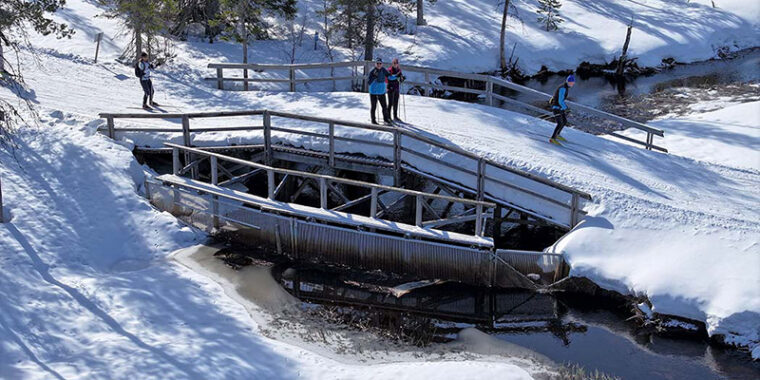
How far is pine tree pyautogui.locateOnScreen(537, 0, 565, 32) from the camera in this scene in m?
36.1

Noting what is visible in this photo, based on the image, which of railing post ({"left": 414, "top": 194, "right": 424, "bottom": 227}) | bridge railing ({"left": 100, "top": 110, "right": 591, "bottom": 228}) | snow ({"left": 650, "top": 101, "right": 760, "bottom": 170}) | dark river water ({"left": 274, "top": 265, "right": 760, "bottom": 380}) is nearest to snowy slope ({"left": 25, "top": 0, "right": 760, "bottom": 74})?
snow ({"left": 650, "top": 101, "right": 760, "bottom": 170})

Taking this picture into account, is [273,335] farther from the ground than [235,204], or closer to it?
closer to it

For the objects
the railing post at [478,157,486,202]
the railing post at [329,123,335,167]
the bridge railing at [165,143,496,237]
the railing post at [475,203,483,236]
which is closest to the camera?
the railing post at [475,203,483,236]

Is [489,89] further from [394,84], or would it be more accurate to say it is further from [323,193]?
[323,193]

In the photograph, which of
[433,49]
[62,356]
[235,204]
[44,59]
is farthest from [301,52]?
[62,356]

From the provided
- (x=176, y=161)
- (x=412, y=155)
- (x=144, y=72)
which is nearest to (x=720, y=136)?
(x=412, y=155)

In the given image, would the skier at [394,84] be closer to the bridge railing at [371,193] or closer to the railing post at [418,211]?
the bridge railing at [371,193]

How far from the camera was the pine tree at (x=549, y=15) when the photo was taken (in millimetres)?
36056

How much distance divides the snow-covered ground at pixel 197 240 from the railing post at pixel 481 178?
3.52ft

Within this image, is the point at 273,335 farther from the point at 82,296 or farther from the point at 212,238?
the point at 212,238

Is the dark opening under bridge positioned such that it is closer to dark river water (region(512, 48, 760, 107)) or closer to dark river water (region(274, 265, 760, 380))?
dark river water (region(274, 265, 760, 380))

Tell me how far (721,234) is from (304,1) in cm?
2850

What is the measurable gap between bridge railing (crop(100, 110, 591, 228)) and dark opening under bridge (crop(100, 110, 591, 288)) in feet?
0.07

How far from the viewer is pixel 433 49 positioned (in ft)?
109
